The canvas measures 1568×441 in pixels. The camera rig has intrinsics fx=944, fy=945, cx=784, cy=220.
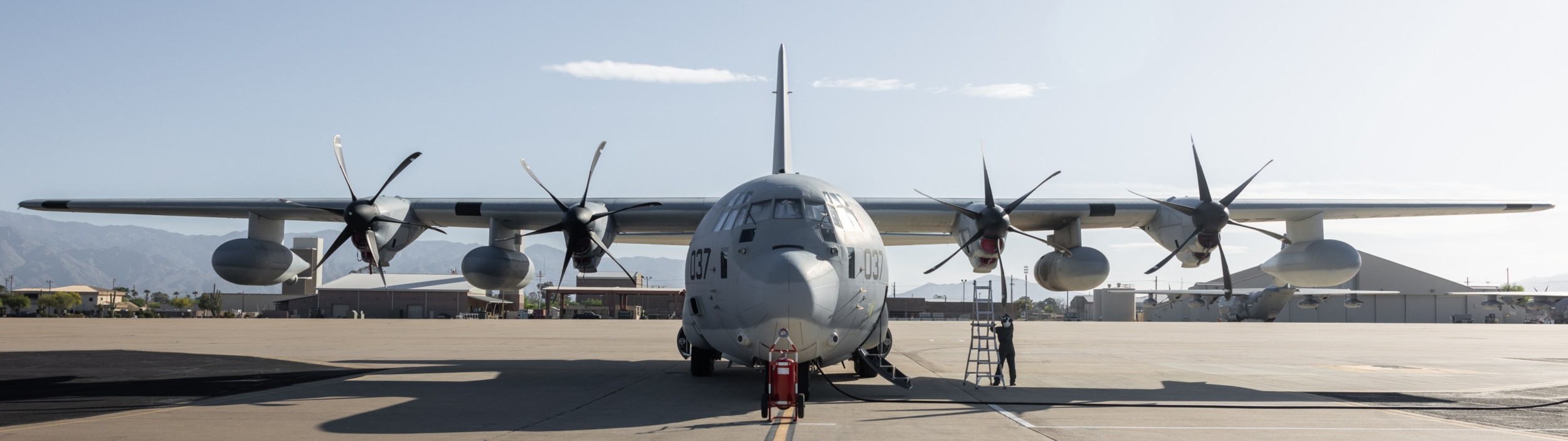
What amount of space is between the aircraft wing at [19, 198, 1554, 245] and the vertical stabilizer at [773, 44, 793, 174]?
2585 mm

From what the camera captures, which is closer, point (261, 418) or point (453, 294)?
point (261, 418)

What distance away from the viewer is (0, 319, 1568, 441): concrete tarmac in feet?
33.7

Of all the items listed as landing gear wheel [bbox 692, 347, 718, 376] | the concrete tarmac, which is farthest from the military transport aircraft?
the concrete tarmac

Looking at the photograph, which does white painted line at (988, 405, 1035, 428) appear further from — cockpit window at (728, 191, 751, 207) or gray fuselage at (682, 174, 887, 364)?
cockpit window at (728, 191, 751, 207)

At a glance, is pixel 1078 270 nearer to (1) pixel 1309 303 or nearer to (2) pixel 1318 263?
(2) pixel 1318 263

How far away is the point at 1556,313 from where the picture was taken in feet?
311

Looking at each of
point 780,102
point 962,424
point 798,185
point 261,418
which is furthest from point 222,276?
point 962,424

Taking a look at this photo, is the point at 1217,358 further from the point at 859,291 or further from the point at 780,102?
the point at 859,291

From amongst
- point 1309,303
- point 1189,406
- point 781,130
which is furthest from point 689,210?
point 1309,303

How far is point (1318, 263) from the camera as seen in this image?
21.4 metres

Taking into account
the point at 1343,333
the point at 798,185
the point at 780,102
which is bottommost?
the point at 1343,333

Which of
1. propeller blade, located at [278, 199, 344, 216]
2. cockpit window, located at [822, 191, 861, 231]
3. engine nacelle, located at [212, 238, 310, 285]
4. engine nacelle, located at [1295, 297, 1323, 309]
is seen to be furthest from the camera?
engine nacelle, located at [1295, 297, 1323, 309]

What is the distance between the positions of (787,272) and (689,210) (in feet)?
33.2

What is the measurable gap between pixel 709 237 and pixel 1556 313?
113 metres
